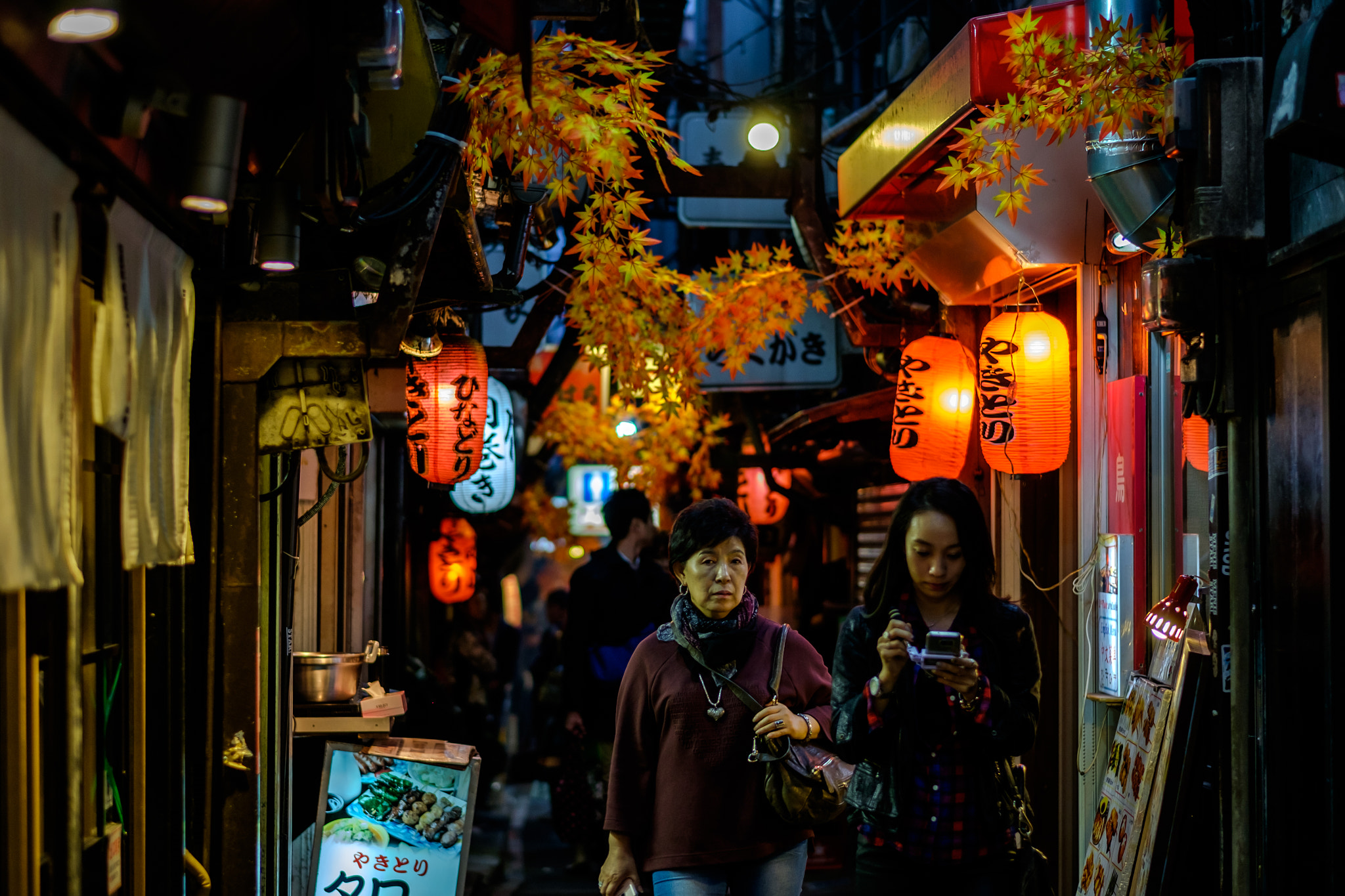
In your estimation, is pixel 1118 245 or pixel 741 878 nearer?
pixel 741 878

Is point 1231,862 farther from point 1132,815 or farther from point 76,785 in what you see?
point 76,785

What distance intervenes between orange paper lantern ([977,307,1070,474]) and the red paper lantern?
431 cm

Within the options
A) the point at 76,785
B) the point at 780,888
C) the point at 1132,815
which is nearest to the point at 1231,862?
the point at 1132,815

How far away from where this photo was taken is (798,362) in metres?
15.1

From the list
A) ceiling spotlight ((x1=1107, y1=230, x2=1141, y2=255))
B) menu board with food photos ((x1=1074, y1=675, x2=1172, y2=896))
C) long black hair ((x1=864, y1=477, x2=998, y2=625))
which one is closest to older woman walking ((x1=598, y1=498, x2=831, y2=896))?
long black hair ((x1=864, y1=477, x2=998, y2=625))

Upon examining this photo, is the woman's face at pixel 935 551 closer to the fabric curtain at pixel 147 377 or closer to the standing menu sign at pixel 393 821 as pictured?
the fabric curtain at pixel 147 377

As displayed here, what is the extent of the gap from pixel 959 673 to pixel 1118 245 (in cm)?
444

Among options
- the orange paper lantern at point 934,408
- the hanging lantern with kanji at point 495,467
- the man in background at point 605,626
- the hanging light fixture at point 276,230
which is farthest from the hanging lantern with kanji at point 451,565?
the hanging light fixture at point 276,230

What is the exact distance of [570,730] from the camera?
1134 centimetres

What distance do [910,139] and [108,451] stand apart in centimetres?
630

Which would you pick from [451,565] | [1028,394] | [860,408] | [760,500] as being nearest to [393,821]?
[1028,394]

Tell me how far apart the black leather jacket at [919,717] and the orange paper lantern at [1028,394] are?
11.8ft

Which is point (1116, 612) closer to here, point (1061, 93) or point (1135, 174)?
point (1135, 174)

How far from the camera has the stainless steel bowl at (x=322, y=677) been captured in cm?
850
